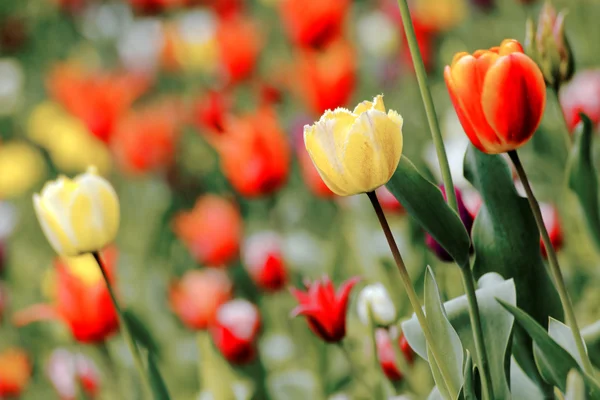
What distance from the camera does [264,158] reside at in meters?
1.21

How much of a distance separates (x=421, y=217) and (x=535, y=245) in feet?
0.48

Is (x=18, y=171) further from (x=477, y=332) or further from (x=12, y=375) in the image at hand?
(x=477, y=332)

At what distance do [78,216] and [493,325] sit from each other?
1.17 feet

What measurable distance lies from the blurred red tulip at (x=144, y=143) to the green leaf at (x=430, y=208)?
1189mm

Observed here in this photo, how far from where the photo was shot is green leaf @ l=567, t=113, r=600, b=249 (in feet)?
2.16

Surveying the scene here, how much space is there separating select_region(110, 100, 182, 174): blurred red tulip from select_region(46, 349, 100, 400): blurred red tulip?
52 cm

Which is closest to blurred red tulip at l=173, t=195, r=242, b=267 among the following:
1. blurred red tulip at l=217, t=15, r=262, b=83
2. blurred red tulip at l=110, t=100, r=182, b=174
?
blurred red tulip at l=110, t=100, r=182, b=174

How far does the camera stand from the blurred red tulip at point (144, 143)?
5.34 ft

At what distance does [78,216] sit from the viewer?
658 mm

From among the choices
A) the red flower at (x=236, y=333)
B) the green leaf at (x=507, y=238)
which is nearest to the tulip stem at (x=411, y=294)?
the green leaf at (x=507, y=238)

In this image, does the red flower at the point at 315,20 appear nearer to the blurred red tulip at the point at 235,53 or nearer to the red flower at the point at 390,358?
the blurred red tulip at the point at 235,53

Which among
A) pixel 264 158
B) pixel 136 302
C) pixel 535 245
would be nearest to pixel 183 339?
Answer: pixel 136 302

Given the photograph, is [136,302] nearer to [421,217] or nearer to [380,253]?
[380,253]

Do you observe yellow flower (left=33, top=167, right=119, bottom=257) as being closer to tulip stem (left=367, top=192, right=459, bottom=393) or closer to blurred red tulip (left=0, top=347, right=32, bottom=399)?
tulip stem (left=367, top=192, right=459, bottom=393)
